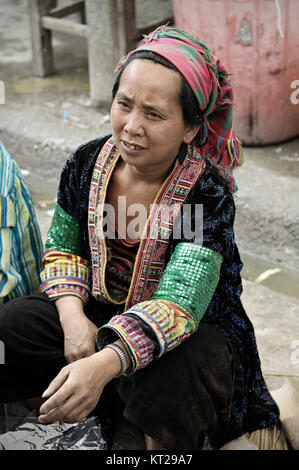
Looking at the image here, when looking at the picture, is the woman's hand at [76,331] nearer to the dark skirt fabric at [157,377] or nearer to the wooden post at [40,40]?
the dark skirt fabric at [157,377]

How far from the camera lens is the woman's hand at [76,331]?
2.07 m

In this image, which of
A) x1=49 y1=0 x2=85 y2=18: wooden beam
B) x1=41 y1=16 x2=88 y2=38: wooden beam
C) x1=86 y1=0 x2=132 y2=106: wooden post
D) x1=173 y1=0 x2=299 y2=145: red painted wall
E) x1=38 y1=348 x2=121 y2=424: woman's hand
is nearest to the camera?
x1=38 y1=348 x2=121 y2=424: woman's hand

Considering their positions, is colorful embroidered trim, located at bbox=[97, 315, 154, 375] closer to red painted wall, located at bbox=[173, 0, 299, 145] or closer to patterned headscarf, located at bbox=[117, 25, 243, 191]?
patterned headscarf, located at bbox=[117, 25, 243, 191]

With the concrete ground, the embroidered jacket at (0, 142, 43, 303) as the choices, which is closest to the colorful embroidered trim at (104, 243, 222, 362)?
the embroidered jacket at (0, 142, 43, 303)

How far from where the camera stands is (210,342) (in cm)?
200

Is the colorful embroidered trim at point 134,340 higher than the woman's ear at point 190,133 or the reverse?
the reverse

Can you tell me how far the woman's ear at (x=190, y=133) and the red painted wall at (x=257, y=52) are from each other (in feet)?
7.06

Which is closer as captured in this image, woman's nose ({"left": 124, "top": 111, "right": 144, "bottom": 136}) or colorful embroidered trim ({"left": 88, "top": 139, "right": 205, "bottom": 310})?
woman's nose ({"left": 124, "top": 111, "right": 144, "bottom": 136})

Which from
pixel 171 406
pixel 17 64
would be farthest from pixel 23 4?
pixel 171 406

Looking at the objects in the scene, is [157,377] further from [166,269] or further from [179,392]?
[166,269]

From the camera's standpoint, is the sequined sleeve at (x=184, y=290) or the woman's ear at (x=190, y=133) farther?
the woman's ear at (x=190, y=133)

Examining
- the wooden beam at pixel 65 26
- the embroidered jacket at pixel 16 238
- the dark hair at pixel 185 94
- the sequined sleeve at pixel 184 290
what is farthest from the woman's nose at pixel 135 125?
the wooden beam at pixel 65 26

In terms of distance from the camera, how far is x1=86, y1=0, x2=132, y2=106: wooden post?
4754 millimetres

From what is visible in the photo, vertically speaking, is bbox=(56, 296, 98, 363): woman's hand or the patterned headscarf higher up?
the patterned headscarf
